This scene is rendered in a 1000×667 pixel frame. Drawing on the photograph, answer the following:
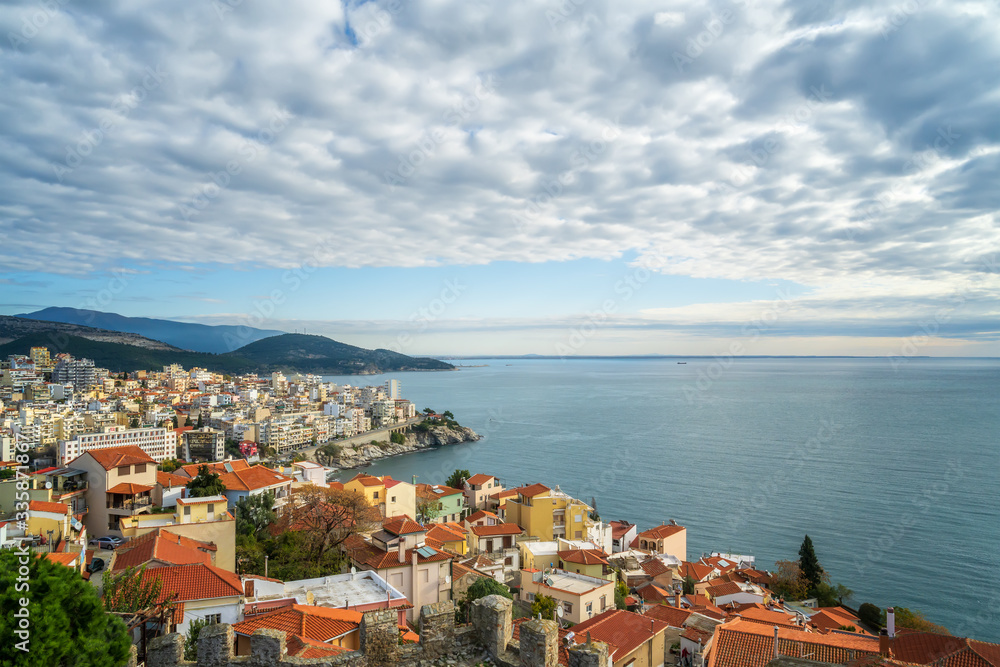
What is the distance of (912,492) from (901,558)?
1235 cm

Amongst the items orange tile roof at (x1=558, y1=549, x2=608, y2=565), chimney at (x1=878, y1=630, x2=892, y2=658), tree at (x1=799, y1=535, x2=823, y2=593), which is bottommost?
tree at (x1=799, y1=535, x2=823, y2=593)

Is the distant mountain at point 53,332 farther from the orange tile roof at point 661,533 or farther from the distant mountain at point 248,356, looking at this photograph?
the orange tile roof at point 661,533

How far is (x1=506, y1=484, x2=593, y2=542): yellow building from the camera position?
2295cm

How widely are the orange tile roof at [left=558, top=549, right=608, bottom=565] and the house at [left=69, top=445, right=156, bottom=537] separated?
482 inches

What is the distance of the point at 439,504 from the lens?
25.0 meters

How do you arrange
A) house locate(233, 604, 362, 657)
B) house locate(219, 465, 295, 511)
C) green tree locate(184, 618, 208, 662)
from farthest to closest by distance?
house locate(219, 465, 295, 511)
house locate(233, 604, 362, 657)
green tree locate(184, 618, 208, 662)

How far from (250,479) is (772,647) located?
16199 millimetres

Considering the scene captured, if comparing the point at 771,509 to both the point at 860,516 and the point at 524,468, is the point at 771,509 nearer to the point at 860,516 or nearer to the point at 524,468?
the point at 860,516

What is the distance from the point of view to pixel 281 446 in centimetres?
5706

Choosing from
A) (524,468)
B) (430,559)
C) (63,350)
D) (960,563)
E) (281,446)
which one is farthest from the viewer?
(63,350)

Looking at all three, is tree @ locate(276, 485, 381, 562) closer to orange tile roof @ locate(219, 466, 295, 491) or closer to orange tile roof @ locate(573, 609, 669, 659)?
orange tile roof @ locate(219, 466, 295, 491)

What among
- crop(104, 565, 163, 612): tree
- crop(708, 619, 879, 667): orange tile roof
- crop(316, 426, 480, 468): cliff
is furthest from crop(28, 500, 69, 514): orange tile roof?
crop(316, 426, 480, 468): cliff

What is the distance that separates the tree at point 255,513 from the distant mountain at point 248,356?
92.8 m

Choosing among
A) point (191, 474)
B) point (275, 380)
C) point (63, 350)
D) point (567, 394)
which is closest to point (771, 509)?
point (191, 474)
